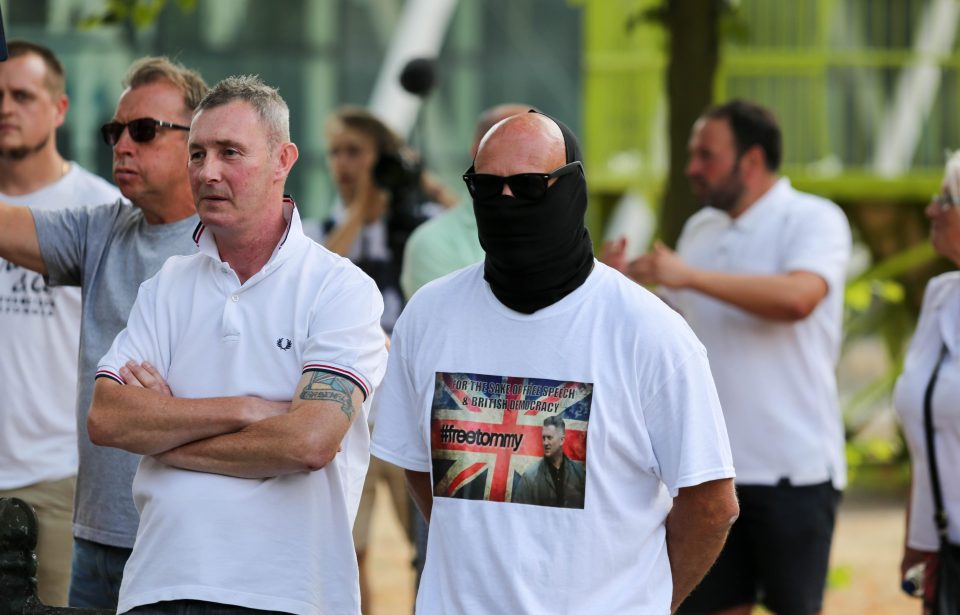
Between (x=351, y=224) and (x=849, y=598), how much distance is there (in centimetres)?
408

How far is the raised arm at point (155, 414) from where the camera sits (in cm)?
370

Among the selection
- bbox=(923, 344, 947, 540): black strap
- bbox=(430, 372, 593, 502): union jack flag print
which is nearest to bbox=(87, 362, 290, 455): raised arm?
bbox=(430, 372, 593, 502): union jack flag print

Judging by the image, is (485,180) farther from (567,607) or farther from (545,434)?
(567,607)

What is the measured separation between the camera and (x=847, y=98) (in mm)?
14430

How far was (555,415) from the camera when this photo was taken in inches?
133

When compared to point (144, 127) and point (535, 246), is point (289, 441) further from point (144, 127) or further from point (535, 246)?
point (144, 127)

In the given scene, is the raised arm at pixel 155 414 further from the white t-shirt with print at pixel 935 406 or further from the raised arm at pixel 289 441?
the white t-shirt with print at pixel 935 406

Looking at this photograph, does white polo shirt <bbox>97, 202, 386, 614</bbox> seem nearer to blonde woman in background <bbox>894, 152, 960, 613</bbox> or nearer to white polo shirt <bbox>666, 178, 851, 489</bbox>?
blonde woman in background <bbox>894, 152, 960, 613</bbox>

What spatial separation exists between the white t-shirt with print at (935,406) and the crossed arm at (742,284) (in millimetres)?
618

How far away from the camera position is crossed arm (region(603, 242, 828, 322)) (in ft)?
19.0

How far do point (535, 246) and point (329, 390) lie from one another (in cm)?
64

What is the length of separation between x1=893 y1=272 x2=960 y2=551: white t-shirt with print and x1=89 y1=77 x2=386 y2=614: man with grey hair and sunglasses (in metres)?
2.07

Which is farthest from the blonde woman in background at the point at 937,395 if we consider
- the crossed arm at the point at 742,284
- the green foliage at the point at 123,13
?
the green foliage at the point at 123,13

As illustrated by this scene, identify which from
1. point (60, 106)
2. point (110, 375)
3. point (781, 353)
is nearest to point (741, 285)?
point (781, 353)
